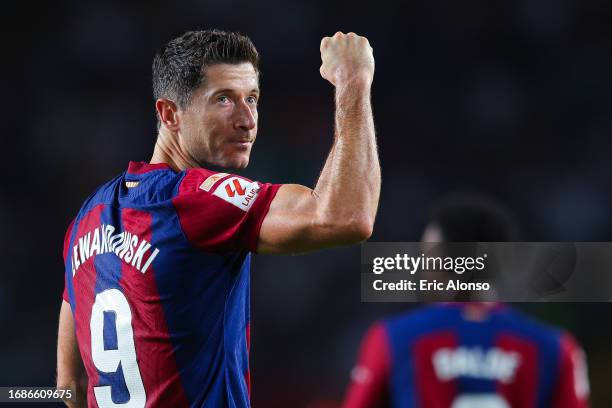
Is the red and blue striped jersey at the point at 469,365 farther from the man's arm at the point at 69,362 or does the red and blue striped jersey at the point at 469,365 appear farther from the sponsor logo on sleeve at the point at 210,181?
the man's arm at the point at 69,362

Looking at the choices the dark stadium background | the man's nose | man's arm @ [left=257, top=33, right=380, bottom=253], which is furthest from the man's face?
the dark stadium background

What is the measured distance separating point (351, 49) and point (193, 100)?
2.28 feet

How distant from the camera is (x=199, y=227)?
2.70 meters

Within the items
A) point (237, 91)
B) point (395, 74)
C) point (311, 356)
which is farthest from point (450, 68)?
point (237, 91)

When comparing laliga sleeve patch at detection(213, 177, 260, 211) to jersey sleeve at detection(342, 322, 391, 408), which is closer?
jersey sleeve at detection(342, 322, 391, 408)

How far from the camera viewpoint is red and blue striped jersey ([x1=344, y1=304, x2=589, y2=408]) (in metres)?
2.11

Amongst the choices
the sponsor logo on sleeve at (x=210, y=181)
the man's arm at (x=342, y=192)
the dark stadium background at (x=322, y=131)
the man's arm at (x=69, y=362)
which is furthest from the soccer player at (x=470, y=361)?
the dark stadium background at (x=322, y=131)

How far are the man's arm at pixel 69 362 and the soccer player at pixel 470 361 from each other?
153 centimetres

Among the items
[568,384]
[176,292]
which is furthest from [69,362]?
[568,384]

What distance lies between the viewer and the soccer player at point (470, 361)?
211 cm

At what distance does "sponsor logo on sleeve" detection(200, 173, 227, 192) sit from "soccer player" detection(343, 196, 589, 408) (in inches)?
31.9

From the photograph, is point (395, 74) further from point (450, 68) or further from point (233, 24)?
point (233, 24)

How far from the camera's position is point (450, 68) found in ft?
30.0

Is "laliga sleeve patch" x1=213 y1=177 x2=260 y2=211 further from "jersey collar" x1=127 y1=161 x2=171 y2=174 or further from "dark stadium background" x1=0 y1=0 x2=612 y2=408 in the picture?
"dark stadium background" x1=0 y1=0 x2=612 y2=408
